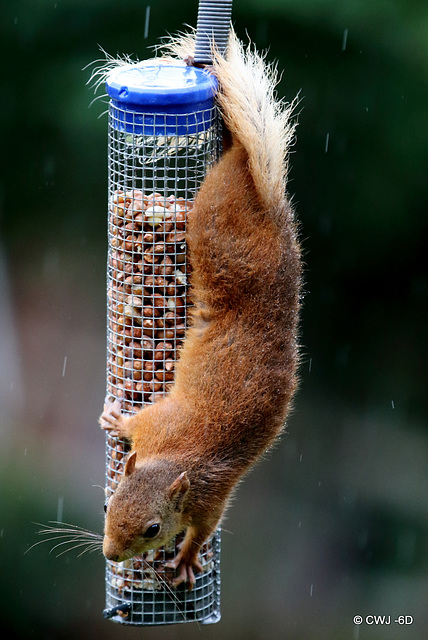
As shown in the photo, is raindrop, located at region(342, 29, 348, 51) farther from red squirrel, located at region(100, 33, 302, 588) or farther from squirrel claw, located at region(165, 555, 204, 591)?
squirrel claw, located at region(165, 555, 204, 591)

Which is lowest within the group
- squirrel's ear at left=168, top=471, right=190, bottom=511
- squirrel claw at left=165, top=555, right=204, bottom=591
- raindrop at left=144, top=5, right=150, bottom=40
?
squirrel claw at left=165, top=555, right=204, bottom=591

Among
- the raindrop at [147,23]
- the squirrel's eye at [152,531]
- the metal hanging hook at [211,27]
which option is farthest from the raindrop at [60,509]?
the metal hanging hook at [211,27]

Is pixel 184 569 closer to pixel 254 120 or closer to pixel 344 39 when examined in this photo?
pixel 254 120

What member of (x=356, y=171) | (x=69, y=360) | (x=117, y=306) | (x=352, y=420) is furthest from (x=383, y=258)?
(x=117, y=306)

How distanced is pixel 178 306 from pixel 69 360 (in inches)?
177

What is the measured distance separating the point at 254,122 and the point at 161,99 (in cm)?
35

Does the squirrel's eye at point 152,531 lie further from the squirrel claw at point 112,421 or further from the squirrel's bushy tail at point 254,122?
the squirrel's bushy tail at point 254,122

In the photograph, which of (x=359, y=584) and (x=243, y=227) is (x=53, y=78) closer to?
(x=243, y=227)

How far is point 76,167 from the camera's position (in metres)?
7.38

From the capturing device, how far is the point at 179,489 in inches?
145

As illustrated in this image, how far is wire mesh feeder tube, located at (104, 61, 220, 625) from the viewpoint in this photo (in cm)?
374

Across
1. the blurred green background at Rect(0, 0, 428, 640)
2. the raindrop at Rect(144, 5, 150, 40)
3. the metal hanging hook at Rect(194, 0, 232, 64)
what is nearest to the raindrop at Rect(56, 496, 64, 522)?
the blurred green background at Rect(0, 0, 428, 640)

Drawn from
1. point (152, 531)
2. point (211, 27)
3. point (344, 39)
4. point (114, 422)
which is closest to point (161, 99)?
point (211, 27)

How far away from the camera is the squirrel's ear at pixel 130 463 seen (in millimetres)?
3605
